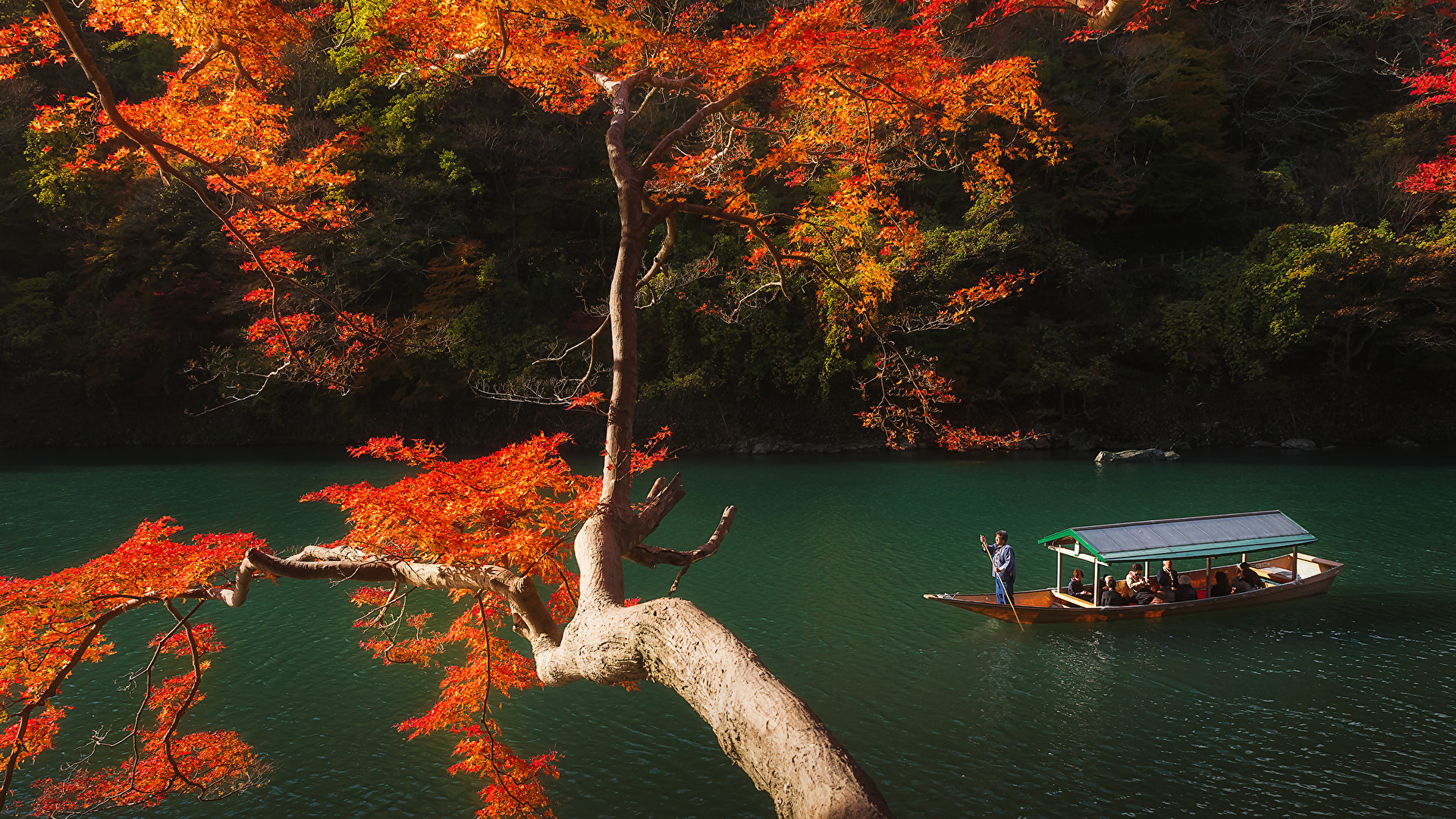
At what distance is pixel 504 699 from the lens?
787cm

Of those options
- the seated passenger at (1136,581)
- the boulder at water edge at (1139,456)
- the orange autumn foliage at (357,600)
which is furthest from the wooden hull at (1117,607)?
the boulder at water edge at (1139,456)

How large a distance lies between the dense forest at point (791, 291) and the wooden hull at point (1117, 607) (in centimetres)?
1167

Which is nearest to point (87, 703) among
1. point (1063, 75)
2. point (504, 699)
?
point (504, 699)

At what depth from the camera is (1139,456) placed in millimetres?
20156

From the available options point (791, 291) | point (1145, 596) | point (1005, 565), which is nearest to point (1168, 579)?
point (1145, 596)

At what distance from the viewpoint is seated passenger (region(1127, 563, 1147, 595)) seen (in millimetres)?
9977

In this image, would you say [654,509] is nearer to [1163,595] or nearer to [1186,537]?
[1163,595]

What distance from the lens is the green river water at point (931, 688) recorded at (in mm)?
6281

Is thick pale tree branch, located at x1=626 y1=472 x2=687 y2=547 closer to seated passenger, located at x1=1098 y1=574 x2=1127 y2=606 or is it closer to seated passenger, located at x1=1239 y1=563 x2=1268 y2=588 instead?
seated passenger, located at x1=1098 y1=574 x2=1127 y2=606

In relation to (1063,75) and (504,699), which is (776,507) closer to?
(504,699)

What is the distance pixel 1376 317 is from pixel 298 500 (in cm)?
2707

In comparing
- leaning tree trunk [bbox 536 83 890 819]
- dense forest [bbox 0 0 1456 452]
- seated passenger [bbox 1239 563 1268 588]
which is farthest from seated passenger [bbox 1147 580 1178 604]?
dense forest [bbox 0 0 1456 452]

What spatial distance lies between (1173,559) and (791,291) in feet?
40.8

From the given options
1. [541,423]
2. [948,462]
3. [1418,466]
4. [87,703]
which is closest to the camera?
[87,703]
